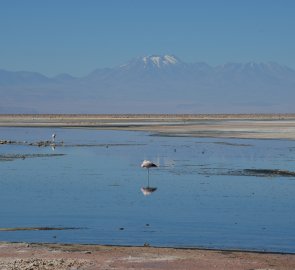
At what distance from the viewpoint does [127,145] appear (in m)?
42.2

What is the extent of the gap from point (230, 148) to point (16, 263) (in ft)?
92.4

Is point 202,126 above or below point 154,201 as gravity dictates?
above

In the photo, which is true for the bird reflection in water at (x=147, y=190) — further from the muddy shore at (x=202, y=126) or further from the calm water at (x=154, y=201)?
the muddy shore at (x=202, y=126)

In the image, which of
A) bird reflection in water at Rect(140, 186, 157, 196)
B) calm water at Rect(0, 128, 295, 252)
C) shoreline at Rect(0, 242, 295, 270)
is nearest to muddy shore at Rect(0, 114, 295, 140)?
calm water at Rect(0, 128, 295, 252)

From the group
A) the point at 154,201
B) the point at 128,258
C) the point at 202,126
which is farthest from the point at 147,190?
the point at 202,126

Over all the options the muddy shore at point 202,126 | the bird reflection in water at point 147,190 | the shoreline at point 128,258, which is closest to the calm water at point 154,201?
the bird reflection in water at point 147,190

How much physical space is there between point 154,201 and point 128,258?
6.89 metres

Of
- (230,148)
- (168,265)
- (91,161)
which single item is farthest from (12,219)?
(230,148)

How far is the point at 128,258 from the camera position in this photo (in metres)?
11.8

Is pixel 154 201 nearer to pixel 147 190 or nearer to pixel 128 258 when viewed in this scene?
pixel 147 190

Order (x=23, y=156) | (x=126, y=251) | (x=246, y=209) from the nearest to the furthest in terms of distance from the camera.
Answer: (x=126, y=251)
(x=246, y=209)
(x=23, y=156)

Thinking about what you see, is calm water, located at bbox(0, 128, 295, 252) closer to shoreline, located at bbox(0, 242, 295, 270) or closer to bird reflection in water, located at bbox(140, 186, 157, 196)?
bird reflection in water, located at bbox(140, 186, 157, 196)

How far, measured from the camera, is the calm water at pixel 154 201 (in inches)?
551

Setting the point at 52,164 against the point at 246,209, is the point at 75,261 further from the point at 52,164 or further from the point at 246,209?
the point at 52,164
